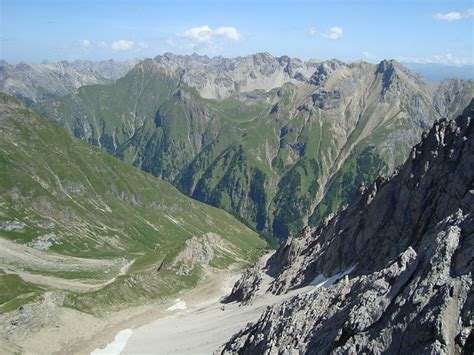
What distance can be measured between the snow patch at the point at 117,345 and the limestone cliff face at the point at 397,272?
39609mm

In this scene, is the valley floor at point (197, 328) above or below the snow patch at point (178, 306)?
above

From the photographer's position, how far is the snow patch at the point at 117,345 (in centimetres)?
10775

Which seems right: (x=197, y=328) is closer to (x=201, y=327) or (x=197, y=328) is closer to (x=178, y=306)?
(x=201, y=327)

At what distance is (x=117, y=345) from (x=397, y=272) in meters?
77.5

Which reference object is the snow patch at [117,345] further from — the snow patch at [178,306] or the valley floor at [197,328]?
the snow patch at [178,306]

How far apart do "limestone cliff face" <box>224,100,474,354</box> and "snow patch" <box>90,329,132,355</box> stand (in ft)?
130

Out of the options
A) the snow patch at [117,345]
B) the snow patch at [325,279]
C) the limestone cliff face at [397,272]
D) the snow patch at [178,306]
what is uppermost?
the limestone cliff face at [397,272]

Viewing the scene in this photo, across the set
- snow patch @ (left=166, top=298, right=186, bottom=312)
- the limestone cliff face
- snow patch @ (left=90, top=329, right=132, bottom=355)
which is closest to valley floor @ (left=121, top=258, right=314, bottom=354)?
snow patch @ (left=90, top=329, right=132, bottom=355)

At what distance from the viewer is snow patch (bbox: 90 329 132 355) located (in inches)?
4242

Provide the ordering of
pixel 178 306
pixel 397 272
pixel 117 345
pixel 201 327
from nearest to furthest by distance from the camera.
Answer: pixel 397 272
pixel 117 345
pixel 201 327
pixel 178 306

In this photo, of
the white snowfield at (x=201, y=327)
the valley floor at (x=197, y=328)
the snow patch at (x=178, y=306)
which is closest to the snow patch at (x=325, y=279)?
the white snowfield at (x=201, y=327)

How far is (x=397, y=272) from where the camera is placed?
55594 millimetres

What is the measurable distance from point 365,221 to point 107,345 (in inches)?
2758

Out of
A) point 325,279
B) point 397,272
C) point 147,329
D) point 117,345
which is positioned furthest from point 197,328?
point 397,272
